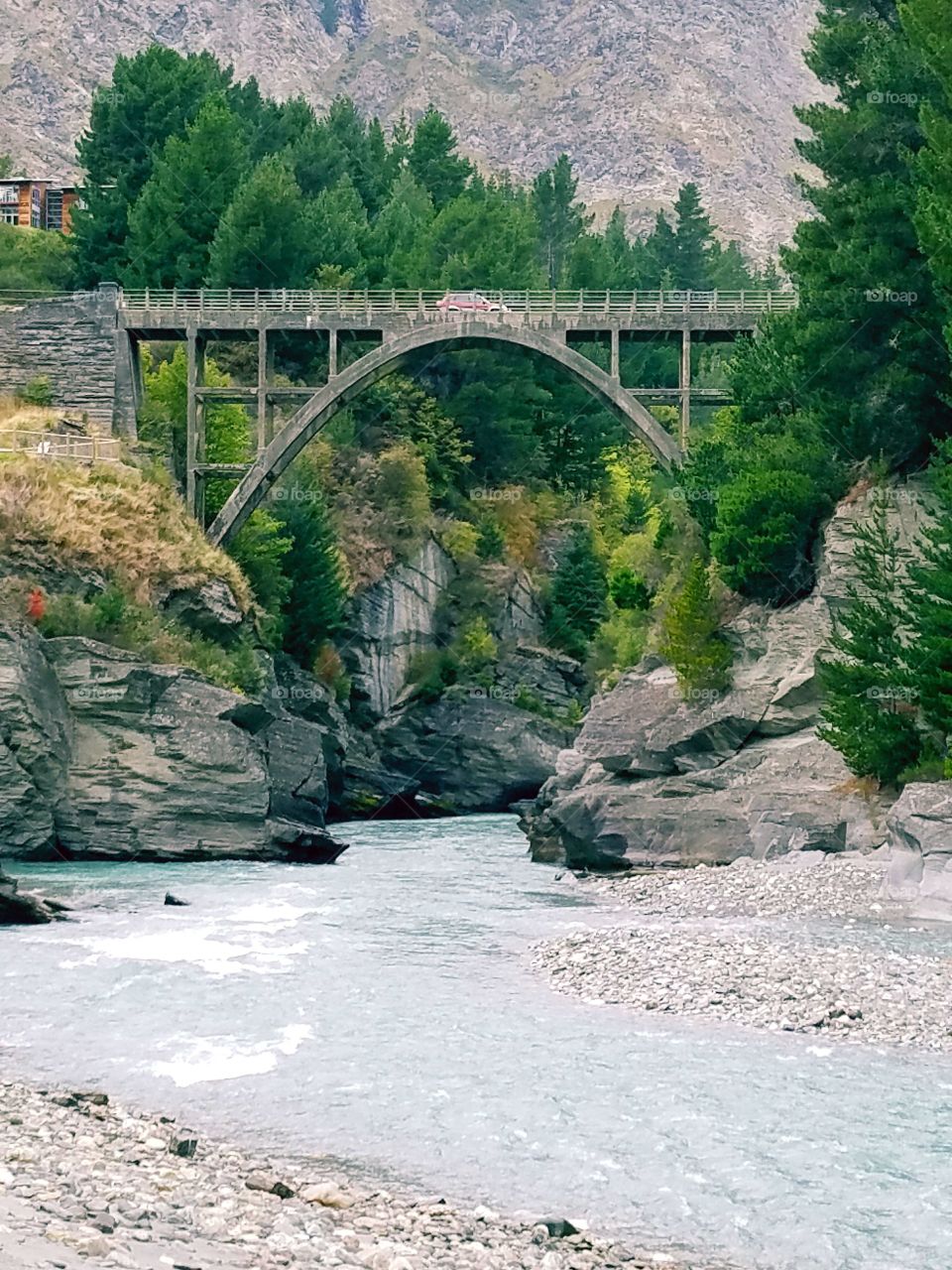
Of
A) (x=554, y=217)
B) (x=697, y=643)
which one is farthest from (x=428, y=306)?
(x=554, y=217)

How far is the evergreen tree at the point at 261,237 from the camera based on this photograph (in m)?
66.4

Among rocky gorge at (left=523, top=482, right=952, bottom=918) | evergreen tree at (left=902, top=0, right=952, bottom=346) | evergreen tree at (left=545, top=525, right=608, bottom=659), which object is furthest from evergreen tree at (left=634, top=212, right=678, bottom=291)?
evergreen tree at (left=902, top=0, right=952, bottom=346)

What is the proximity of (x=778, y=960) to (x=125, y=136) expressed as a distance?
190ft

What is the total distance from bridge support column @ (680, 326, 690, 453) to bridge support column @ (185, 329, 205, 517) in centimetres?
1373

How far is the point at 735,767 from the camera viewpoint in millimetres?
42156

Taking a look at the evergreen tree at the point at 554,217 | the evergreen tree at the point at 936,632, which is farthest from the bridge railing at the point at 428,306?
the evergreen tree at the point at 554,217

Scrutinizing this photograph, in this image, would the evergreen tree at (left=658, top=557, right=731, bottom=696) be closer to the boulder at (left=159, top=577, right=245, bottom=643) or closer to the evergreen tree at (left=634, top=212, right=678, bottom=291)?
the boulder at (left=159, top=577, right=245, bottom=643)

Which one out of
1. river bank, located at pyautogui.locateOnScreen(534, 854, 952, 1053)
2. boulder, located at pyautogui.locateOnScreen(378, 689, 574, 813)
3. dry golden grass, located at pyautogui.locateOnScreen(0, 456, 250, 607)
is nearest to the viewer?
river bank, located at pyautogui.locateOnScreen(534, 854, 952, 1053)

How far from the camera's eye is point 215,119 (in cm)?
7025

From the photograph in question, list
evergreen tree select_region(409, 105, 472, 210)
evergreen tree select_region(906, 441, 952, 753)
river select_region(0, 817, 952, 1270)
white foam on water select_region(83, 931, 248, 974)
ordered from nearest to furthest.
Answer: river select_region(0, 817, 952, 1270) < white foam on water select_region(83, 931, 248, 974) < evergreen tree select_region(906, 441, 952, 753) < evergreen tree select_region(409, 105, 472, 210)

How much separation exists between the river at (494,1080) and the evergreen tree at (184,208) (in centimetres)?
4095

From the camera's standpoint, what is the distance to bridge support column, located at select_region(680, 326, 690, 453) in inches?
2160

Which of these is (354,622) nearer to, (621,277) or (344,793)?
(344,793)
